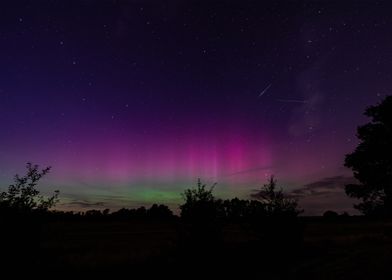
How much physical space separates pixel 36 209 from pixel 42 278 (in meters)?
2.42

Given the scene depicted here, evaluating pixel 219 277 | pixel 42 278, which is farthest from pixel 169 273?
pixel 42 278

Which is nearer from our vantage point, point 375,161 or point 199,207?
point 199,207

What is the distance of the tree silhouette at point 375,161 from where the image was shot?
110ft

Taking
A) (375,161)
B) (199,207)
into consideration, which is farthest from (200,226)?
(375,161)

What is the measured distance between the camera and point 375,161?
3431cm

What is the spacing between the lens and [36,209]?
1420 centimetres

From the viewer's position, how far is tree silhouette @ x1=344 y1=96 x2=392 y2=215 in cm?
3362

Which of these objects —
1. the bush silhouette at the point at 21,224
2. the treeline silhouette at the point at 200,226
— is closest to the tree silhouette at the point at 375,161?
the treeline silhouette at the point at 200,226

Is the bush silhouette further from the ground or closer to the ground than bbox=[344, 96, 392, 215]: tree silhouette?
closer to the ground

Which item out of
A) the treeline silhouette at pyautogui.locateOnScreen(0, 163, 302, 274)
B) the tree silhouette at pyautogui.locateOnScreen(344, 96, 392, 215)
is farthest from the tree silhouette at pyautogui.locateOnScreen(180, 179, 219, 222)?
the tree silhouette at pyautogui.locateOnScreen(344, 96, 392, 215)

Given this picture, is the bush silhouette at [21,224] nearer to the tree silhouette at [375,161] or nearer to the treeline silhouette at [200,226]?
the treeline silhouette at [200,226]

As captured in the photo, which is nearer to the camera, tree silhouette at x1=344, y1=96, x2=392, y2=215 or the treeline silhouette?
the treeline silhouette

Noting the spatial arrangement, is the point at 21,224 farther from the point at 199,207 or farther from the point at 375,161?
the point at 375,161

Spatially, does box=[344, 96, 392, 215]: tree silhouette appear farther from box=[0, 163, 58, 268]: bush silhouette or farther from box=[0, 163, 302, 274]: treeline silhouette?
box=[0, 163, 58, 268]: bush silhouette
